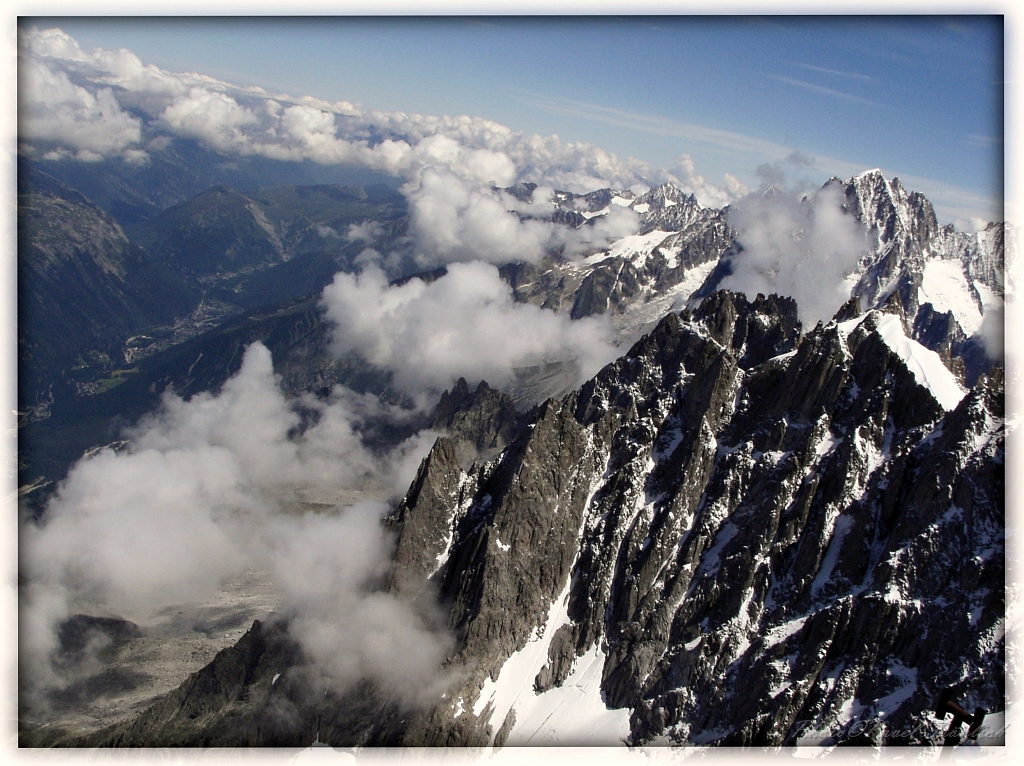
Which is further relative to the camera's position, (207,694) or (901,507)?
(207,694)

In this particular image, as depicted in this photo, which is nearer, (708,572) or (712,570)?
(712,570)

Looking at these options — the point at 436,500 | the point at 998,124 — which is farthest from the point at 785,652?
the point at 998,124

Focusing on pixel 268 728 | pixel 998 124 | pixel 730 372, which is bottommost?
pixel 268 728

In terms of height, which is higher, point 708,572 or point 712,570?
point 712,570

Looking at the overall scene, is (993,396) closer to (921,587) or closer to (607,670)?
(921,587)

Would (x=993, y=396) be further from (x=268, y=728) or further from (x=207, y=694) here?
(x=207, y=694)

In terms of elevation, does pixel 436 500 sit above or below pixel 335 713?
above

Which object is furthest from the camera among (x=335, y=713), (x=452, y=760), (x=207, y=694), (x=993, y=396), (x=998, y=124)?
(x=207, y=694)

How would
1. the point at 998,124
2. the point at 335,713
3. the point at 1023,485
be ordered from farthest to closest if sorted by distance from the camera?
the point at 335,713 → the point at 1023,485 → the point at 998,124
